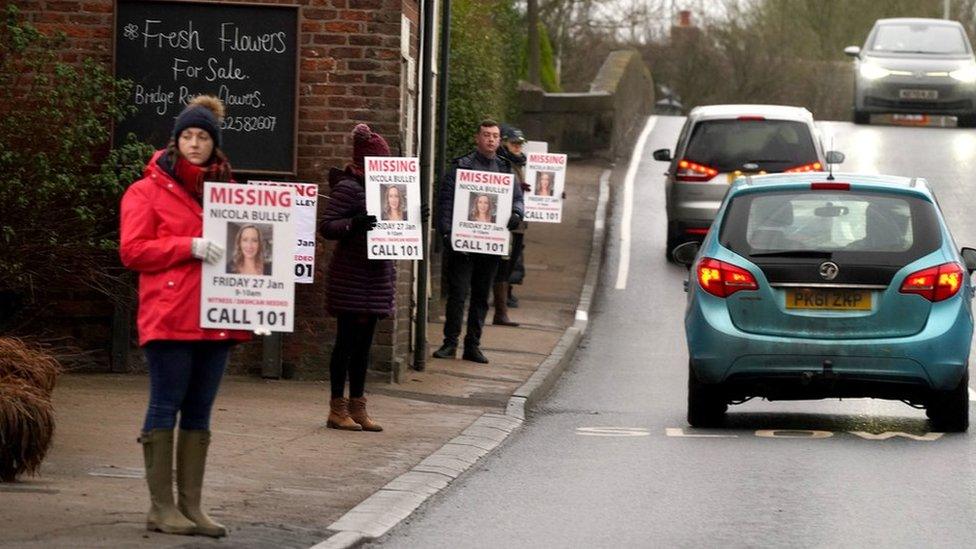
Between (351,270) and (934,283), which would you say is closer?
(934,283)

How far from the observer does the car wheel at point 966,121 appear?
41125 millimetres

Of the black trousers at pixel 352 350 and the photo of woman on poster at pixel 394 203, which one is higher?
the photo of woman on poster at pixel 394 203

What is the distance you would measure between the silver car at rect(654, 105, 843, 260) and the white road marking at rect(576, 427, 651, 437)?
1108cm

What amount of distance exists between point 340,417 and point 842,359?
120 inches

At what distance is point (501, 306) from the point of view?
20.7 meters

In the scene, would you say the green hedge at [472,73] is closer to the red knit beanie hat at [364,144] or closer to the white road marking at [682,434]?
the red knit beanie hat at [364,144]

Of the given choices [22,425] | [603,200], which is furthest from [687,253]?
[603,200]

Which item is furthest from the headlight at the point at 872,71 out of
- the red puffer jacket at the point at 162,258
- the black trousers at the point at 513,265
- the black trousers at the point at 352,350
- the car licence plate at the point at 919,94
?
the red puffer jacket at the point at 162,258

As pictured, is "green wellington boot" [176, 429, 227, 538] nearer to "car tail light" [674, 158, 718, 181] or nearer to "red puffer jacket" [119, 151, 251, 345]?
"red puffer jacket" [119, 151, 251, 345]

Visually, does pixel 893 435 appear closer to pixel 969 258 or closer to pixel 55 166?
pixel 969 258

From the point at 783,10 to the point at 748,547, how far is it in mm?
55814

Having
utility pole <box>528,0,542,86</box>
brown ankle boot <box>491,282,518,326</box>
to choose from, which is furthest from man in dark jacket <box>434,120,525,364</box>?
utility pole <box>528,0,542,86</box>

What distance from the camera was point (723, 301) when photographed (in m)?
13.2

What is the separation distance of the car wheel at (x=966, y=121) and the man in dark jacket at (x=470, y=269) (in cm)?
2479
